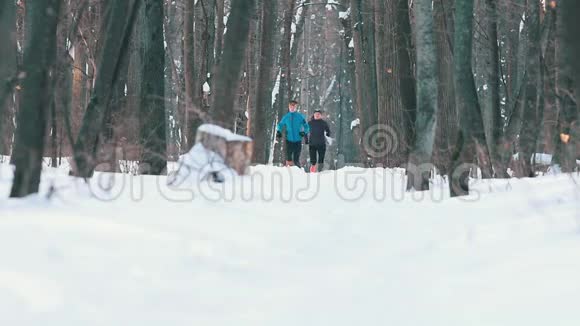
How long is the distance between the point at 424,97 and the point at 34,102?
5439mm

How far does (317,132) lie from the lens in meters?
15.9

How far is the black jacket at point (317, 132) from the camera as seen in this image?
15.8 m

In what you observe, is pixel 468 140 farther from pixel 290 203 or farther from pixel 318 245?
pixel 318 245

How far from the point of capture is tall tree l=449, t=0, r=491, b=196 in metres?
8.38

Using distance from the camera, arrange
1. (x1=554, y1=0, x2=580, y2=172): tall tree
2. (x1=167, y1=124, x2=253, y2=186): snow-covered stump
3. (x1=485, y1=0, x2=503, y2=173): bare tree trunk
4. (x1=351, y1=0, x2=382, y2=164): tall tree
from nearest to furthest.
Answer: (x1=554, y1=0, x2=580, y2=172): tall tree
(x1=167, y1=124, x2=253, y2=186): snow-covered stump
(x1=485, y1=0, x2=503, y2=173): bare tree trunk
(x1=351, y1=0, x2=382, y2=164): tall tree

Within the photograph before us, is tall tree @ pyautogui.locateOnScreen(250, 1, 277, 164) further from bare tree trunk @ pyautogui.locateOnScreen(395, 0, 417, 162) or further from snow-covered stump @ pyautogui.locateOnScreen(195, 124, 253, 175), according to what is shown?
snow-covered stump @ pyautogui.locateOnScreen(195, 124, 253, 175)

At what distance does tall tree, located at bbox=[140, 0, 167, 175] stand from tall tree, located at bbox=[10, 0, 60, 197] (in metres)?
5.79

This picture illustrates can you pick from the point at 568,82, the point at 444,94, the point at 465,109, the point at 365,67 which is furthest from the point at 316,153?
the point at 465,109

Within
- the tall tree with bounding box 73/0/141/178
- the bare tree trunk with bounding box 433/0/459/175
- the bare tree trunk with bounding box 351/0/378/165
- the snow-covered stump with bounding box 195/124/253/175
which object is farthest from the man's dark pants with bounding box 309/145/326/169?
the tall tree with bounding box 73/0/141/178

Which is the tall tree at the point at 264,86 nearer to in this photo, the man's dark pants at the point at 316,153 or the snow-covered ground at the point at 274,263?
the man's dark pants at the point at 316,153

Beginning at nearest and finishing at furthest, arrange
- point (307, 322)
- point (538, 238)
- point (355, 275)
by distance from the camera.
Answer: point (307, 322) → point (355, 275) → point (538, 238)

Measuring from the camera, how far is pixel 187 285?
373 cm

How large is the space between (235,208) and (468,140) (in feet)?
11.6

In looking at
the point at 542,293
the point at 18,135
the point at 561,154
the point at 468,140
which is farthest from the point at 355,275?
the point at 561,154
